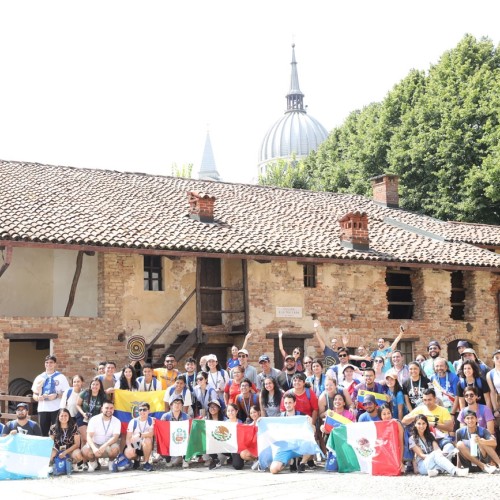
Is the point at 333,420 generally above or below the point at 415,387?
below

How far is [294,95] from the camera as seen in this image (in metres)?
101

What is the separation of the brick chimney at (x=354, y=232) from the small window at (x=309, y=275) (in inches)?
47.2

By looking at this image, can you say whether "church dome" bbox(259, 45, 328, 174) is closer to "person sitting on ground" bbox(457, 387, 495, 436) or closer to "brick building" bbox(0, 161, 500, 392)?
"brick building" bbox(0, 161, 500, 392)

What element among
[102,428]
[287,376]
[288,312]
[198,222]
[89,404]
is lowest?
[102,428]

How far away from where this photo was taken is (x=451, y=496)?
9.89 metres

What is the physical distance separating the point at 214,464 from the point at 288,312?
9.15 meters

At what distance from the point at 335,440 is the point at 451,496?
2.92 metres

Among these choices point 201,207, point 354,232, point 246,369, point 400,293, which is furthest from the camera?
point 400,293

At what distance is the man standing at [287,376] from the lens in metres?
14.2

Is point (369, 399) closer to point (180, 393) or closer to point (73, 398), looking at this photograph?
point (180, 393)

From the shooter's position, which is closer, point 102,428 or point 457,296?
point 102,428

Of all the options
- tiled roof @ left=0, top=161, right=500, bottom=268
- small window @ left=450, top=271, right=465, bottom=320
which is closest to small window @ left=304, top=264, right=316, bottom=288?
tiled roof @ left=0, top=161, right=500, bottom=268

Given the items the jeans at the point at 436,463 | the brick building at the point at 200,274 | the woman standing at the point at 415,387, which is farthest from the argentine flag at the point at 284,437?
the brick building at the point at 200,274

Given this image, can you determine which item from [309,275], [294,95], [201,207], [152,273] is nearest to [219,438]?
[152,273]
